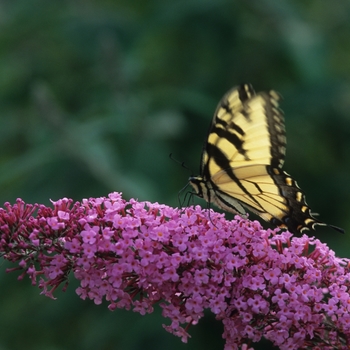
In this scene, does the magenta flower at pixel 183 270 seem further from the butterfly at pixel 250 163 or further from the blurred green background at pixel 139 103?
the blurred green background at pixel 139 103

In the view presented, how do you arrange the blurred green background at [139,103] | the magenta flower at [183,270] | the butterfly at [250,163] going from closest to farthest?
1. the magenta flower at [183,270]
2. the butterfly at [250,163]
3. the blurred green background at [139,103]

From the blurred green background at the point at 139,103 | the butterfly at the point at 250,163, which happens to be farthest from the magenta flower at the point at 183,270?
the blurred green background at the point at 139,103

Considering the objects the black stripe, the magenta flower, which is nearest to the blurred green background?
the black stripe

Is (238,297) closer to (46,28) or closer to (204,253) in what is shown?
(204,253)

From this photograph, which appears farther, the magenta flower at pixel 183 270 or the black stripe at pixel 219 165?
the black stripe at pixel 219 165

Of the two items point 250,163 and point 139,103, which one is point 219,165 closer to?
point 250,163
